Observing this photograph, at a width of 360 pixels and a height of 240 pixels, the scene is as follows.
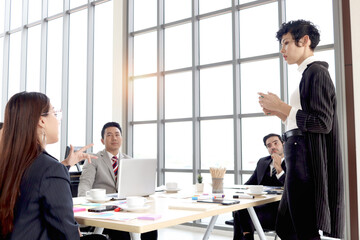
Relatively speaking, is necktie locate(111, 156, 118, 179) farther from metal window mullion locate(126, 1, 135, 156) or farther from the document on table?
metal window mullion locate(126, 1, 135, 156)

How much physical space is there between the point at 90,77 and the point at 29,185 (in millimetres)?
5667

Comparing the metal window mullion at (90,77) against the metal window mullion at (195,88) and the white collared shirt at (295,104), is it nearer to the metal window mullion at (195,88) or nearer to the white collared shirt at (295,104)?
the metal window mullion at (195,88)

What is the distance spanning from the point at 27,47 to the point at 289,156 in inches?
303

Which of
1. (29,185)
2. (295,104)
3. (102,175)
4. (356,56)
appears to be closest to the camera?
(29,185)

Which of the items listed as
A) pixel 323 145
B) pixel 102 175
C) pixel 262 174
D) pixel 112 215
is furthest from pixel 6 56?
pixel 323 145

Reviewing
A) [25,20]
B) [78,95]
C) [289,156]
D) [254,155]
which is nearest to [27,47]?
[25,20]

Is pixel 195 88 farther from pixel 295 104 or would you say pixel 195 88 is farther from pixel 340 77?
pixel 295 104

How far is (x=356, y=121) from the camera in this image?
14.0 ft

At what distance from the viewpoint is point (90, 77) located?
7.04 m

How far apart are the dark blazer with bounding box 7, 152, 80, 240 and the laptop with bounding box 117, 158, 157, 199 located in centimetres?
84

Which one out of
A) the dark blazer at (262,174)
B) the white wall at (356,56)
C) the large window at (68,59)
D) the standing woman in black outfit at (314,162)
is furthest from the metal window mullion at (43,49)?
the standing woman in black outfit at (314,162)

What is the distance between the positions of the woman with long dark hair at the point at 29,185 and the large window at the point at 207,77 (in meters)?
3.86

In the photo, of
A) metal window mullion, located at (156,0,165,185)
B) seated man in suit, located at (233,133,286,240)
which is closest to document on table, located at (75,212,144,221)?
seated man in suit, located at (233,133,286,240)

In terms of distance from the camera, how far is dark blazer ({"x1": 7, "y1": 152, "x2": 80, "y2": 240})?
1.55m
